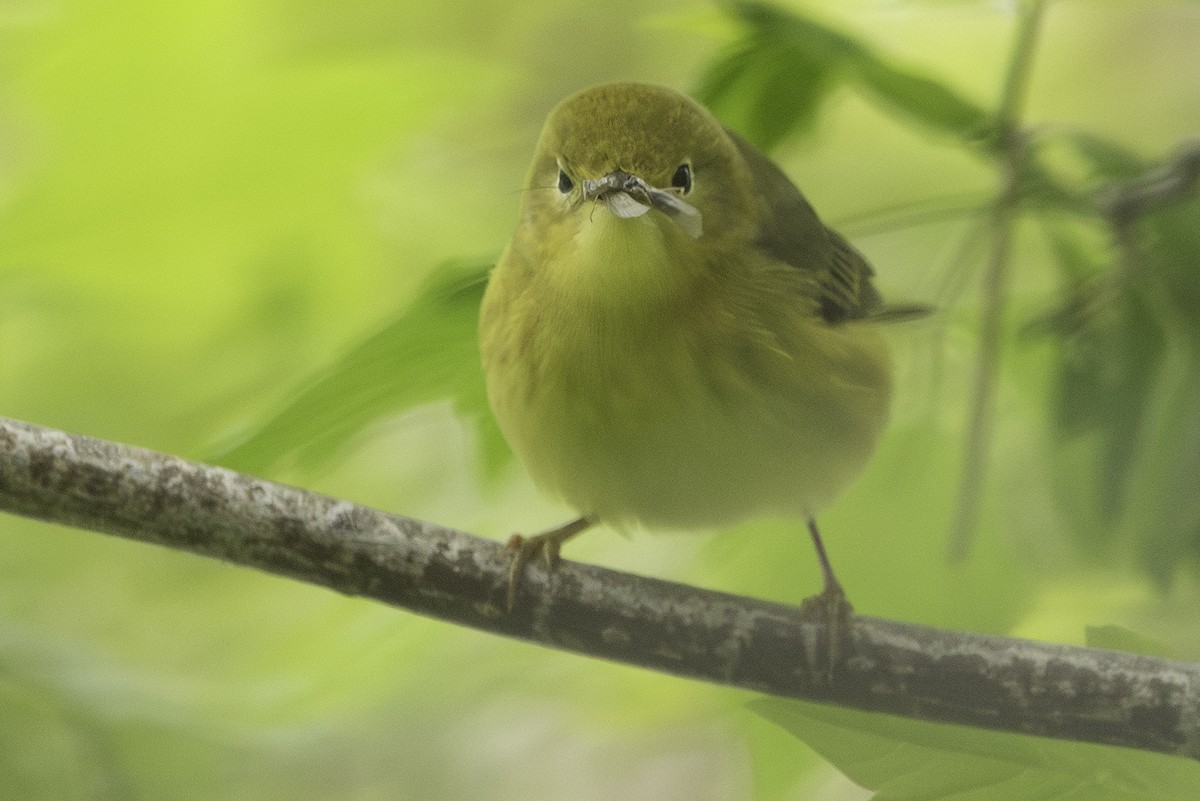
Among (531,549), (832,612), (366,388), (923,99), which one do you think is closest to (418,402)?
(366,388)

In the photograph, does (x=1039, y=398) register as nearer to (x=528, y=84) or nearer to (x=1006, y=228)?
(x=1006, y=228)

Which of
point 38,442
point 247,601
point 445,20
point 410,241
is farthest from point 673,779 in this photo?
point 445,20

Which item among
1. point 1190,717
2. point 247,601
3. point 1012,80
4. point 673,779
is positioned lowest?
point 1190,717

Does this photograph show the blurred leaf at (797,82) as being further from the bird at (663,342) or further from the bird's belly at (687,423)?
the bird's belly at (687,423)

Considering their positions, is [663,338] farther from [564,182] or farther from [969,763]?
[969,763]

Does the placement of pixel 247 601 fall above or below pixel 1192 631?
above

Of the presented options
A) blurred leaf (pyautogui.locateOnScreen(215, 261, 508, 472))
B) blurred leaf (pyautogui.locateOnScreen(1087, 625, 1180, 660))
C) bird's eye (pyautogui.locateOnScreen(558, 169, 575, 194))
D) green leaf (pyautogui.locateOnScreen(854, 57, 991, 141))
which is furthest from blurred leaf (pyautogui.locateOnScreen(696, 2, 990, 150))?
blurred leaf (pyautogui.locateOnScreen(1087, 625, 1180, 660))
